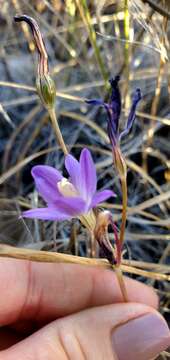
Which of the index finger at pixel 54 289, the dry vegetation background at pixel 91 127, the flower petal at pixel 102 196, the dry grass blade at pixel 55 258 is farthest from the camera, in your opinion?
the dry vegetation background at pixel 91 127

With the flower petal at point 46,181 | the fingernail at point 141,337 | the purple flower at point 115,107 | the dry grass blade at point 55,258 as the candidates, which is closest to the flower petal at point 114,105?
the purple flower at point 115,107

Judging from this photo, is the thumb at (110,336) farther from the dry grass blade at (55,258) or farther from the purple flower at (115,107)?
the purple flower at (115,107)

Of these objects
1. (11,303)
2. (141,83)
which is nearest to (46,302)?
(11,303)

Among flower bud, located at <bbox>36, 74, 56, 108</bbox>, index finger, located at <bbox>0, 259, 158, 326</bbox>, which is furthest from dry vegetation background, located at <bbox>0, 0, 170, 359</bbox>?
flower bud, located at <bbox>36, 74, 56, 108</bbox>

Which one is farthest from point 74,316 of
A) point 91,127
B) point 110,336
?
point 91,127

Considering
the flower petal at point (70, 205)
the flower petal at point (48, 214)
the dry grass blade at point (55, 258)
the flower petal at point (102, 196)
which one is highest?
the flower petal at point (102, 196)

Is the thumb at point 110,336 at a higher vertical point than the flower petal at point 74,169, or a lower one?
lower
